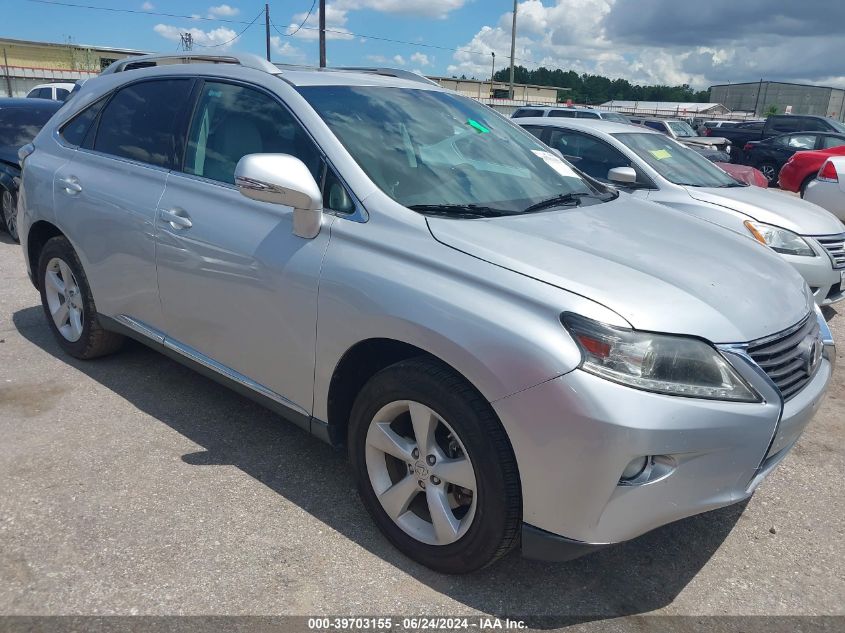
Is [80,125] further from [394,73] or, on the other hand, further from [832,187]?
[832,187]

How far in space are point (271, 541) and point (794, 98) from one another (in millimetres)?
99076

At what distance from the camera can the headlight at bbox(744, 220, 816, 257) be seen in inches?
224

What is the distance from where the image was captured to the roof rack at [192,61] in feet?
11.2

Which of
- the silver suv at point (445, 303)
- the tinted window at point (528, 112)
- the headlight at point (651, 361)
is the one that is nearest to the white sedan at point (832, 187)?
the tinted window at point (528, 112)

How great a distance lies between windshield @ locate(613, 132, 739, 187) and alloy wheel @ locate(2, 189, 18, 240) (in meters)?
6.62

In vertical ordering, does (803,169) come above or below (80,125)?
below

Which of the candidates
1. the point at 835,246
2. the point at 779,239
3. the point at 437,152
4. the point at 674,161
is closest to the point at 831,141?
the point at 674,161

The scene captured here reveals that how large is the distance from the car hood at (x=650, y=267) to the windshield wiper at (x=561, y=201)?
8 centimetres

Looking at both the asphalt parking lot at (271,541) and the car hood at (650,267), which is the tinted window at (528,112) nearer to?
the asphalt parking lot at (271,541)

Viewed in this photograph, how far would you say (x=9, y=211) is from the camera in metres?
8.09

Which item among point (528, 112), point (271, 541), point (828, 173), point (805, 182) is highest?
point (528, 112)

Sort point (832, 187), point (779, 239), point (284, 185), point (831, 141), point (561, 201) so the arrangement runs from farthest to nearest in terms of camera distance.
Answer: point (831, 141)
point (832, 187)
point (779, 239)
point (561, 201)
point (284, 185)

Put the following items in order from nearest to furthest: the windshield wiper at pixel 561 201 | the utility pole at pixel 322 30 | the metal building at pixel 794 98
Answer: the windshield wiper at pixel 561 201
the utility pole at pixel 322 30
the metal building at pixel 794 98

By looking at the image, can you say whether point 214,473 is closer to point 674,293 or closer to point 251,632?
point 251,632
